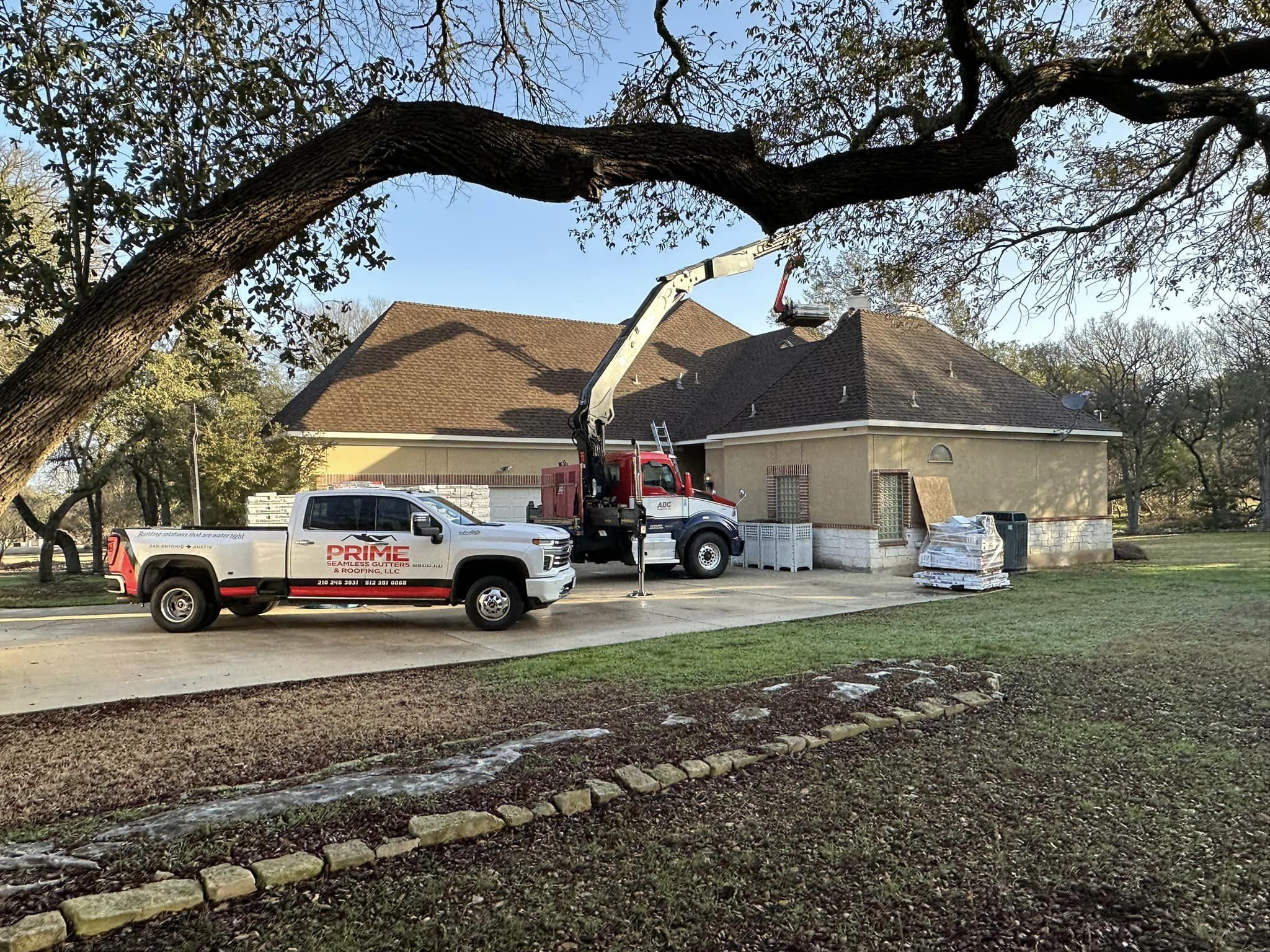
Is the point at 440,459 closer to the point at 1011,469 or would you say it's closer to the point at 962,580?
the point at 962,580

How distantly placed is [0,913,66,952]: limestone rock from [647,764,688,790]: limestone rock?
8.92ft

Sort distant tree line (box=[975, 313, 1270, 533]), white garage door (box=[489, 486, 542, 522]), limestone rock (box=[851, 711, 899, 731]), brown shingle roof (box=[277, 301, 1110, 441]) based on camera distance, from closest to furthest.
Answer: limestone rock (box=[851, 711, 899, 731]), brown shingle roof (box=[277, 301, 1110, 441]), white garage door (box=[489, 486, 542, 522]), distant tree line (box=[975, 313, 1270, 533])

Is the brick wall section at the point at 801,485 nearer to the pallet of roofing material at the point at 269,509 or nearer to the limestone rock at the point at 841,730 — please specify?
the pallet of roofing material at the point at 269,509

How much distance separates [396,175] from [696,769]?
3.76 metres

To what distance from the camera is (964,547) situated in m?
15.0

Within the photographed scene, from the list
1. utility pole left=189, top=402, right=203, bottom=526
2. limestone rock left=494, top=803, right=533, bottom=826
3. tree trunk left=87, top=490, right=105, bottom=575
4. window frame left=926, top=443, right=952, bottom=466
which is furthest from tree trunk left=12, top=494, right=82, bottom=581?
window frame left=926, top=443, right=952, bottom=466

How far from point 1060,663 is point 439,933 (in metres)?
6.79

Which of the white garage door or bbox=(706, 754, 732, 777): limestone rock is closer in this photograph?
bbox=(706, 754, 732, 777): limestone rock

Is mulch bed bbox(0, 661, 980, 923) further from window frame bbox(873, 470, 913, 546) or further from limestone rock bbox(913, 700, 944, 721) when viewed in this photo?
window frame bbox(873, 470, 913, 546)

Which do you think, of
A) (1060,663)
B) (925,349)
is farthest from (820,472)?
(1060,663)

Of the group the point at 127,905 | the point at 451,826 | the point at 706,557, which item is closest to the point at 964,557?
the point at 706,557

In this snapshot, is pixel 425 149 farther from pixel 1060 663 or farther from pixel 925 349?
pixel 925 349

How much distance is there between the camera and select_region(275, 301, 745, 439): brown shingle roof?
1927 cm

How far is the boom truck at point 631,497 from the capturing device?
16.0m
